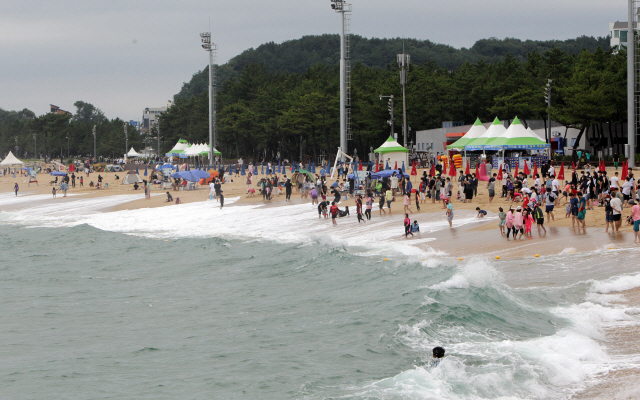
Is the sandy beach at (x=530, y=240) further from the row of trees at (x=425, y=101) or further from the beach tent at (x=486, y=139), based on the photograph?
the row of trees at (x=425, y=101)

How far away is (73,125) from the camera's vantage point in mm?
132875

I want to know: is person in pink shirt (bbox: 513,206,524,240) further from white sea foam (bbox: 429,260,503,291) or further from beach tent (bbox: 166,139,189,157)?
beach tent (bbox: 166,139,189,157)

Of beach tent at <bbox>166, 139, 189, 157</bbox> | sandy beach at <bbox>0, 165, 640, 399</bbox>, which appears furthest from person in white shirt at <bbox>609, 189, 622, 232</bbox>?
beach tent at <bbox>166, 139, 189, 157</bbox>

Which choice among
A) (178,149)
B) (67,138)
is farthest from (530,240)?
(67,138)

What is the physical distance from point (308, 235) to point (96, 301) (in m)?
10.4

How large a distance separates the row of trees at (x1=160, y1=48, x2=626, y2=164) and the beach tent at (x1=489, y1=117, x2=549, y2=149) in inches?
259

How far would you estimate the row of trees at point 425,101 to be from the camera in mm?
44188

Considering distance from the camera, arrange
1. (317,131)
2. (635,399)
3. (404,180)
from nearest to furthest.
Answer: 1. (635,399)
2. (404,180)
3. (317,131)

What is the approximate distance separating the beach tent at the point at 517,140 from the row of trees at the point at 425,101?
658 centimetres

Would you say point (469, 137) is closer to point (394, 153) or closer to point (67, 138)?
point (394, 153)

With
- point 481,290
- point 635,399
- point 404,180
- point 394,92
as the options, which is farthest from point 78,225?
point 394,92

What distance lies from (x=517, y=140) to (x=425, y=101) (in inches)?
1177

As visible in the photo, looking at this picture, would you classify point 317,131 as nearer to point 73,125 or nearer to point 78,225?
point 78,225

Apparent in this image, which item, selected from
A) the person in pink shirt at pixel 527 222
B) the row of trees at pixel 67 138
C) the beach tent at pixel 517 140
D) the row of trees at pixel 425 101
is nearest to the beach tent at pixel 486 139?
the beach tent at pixel 517 140
